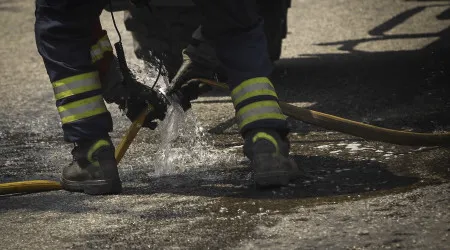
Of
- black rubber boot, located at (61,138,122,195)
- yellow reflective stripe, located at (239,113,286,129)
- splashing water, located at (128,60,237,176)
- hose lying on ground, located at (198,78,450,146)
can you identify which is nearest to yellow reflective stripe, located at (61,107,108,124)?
black rubber boot, located at (61,138,122,195)

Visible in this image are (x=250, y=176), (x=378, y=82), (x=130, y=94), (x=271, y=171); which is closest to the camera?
(x=271, y=171)

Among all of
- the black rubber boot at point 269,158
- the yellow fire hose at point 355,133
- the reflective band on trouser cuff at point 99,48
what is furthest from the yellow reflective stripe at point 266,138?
the reflective band on trouser cuff at point 99,48

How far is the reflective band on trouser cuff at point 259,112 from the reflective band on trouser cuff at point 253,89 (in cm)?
4

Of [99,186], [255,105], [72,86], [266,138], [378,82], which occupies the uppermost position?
[72,86]

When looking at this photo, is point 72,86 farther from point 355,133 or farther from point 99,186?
point 355,133

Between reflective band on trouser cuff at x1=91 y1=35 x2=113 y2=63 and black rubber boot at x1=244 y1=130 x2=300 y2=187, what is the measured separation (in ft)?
2.22

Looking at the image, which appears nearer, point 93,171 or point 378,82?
point 93,171

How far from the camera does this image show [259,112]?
4.06 metres

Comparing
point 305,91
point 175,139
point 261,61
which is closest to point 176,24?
point 305,91

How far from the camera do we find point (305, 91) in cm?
655

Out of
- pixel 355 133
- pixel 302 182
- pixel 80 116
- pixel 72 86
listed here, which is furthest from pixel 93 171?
pixel 355 133

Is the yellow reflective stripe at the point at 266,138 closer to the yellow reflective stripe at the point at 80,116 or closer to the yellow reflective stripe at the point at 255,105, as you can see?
the yellow reflective stripe at the point at 255,105

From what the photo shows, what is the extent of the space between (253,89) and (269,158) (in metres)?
0.28

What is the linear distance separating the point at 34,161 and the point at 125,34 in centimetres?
465
